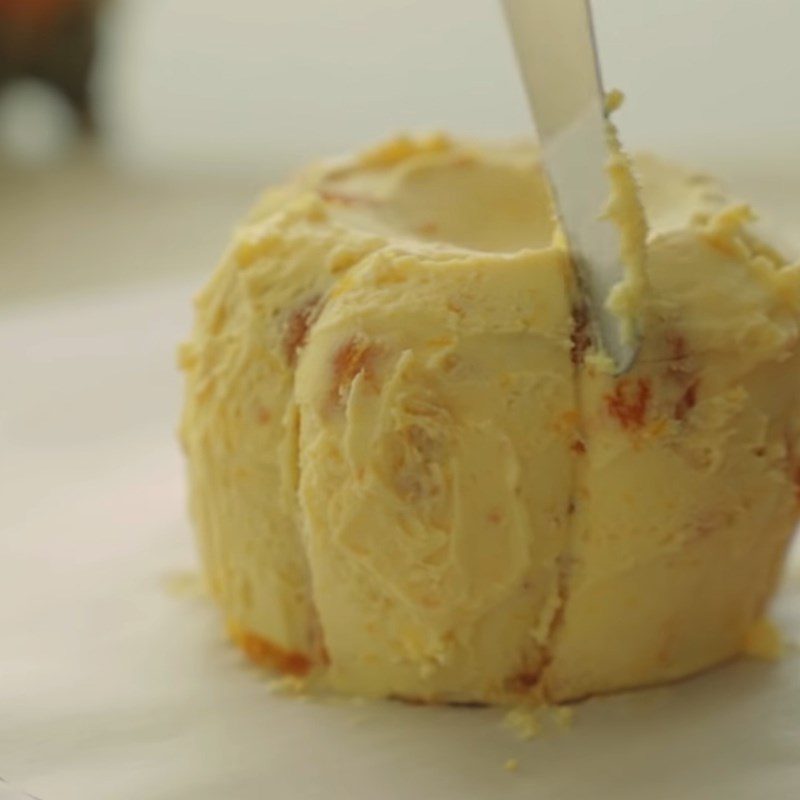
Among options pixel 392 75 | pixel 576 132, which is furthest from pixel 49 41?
pixel 576 132

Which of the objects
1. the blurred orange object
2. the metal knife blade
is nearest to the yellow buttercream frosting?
the metal knife blade

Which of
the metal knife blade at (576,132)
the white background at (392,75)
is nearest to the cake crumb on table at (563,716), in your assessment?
the metal knife blade at (576,132)

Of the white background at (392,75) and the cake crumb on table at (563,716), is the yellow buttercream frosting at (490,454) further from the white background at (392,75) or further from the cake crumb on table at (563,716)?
the white background at (392,75)

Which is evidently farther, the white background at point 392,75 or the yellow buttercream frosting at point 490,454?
the white background at point 392,75

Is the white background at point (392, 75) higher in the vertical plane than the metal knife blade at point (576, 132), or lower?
lower

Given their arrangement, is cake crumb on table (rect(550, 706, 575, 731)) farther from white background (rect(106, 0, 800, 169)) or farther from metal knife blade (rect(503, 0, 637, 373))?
white background (rect(106, 0, 800, 169))

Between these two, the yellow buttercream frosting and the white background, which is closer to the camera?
the yellow buttercream frosting

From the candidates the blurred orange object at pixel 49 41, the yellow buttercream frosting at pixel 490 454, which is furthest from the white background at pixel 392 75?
the yellow buttercream frosting at pixel 490 454

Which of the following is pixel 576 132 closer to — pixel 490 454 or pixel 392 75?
pixel 490 454

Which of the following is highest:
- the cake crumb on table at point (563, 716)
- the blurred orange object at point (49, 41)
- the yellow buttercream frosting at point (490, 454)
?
the blurred orange object at point (49, 41)
